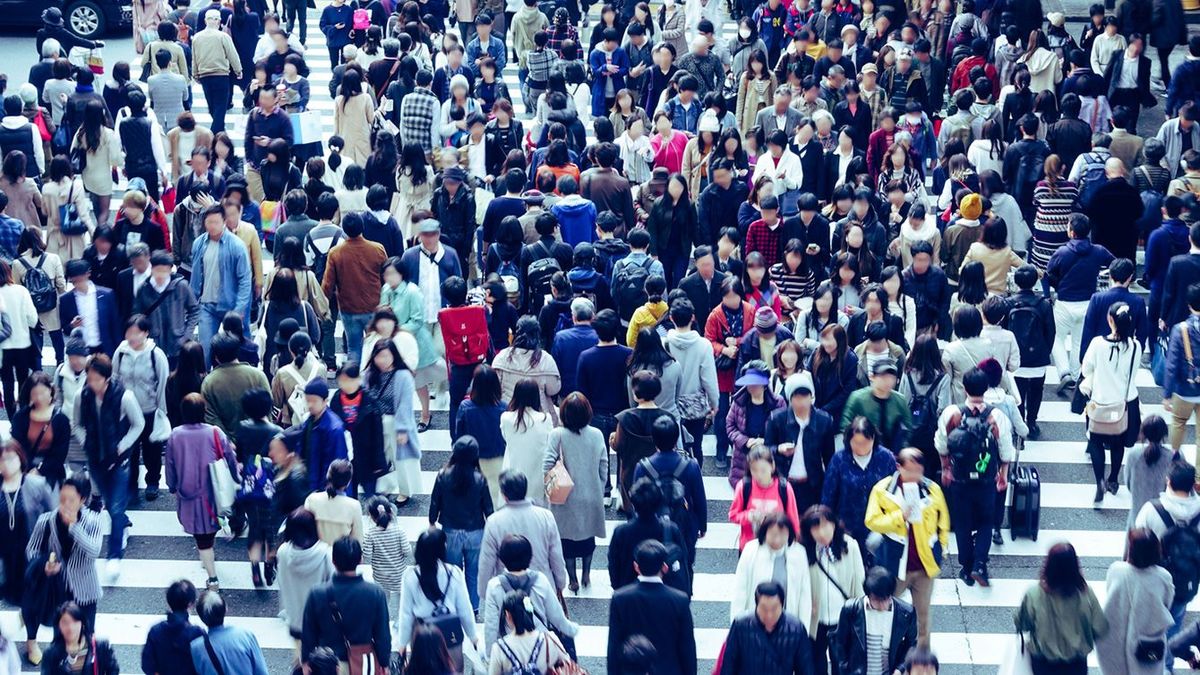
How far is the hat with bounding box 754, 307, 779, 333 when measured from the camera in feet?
41.0

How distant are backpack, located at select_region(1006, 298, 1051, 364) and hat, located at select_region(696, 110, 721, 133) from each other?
13.5 ft

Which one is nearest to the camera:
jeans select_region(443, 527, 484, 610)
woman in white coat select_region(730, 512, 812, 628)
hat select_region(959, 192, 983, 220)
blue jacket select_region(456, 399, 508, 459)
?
woman in white coat select_region(730, 512, 812, 628)

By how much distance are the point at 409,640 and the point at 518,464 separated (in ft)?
6.53

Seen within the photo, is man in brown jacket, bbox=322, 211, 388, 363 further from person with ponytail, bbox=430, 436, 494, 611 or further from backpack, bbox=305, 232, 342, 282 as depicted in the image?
person with ponytail, bbox=430, 436, 494, 611

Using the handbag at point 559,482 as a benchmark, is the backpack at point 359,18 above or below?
above

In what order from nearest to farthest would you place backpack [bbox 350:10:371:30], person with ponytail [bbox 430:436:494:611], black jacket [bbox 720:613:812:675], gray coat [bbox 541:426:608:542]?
1. black jacket [bbox 720:613:812:675]
2. person with ponytail [bbox 430:436:494:611]
3. gray coat [bbox 541:426:608:542]
4. backpack [bbox 350:10:371:30]

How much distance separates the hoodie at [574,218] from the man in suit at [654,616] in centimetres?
574

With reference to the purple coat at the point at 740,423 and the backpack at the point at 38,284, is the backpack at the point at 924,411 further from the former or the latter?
the backpack at the point at 38,284

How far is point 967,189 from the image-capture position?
1565cm

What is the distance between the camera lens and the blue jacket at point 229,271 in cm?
1387

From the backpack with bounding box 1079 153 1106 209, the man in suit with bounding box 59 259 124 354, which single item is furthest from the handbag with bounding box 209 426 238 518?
the backpack with bounding box 1079 153 1106 209

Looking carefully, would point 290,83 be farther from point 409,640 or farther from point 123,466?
point 409,640

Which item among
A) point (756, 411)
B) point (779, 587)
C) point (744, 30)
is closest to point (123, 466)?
point (756, 411)

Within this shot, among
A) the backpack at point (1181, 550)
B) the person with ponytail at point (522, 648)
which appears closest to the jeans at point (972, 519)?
the backpack at point (1181, 550)
